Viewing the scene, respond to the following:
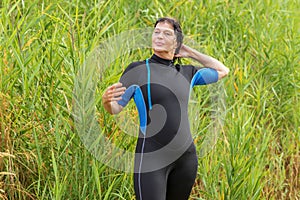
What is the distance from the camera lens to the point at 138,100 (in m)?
2.96

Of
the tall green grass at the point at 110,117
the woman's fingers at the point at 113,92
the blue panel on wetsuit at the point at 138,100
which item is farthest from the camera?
the tall green grass at the point at 110,117

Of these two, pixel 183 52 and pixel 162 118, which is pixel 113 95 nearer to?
pixel 162 118

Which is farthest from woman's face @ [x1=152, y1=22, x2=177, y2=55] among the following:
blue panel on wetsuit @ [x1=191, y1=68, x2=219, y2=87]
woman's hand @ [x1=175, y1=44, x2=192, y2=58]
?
blue panel on wetsuit @ [x1=191, y1=68, x2=219, y2=87]

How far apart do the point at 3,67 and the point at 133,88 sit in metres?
1.00

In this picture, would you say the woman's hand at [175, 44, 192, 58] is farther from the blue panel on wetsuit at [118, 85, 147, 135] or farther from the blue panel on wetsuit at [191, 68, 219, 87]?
the blue panel on wetsuit at [118, 85, 147, 135]

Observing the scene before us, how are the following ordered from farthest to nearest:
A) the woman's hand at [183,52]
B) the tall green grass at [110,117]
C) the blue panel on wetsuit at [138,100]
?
the tall green grass at [110,117]
the woman's hand at [183,52]
the blue panel on wetsuit at [138,100]

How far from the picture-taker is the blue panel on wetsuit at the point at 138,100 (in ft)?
9.52

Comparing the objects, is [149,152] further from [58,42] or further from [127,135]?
[58,42]

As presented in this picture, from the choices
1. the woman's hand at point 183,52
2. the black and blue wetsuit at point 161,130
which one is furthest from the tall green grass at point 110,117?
the woman's hand at point 183,52

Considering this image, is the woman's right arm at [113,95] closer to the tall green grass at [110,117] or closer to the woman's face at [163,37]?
the woman's face at [163,37]

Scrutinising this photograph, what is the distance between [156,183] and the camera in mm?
2916

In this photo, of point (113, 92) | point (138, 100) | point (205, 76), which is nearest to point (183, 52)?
point (205, 76)

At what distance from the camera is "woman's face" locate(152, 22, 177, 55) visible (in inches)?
116

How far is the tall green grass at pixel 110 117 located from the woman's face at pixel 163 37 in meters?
0.63
